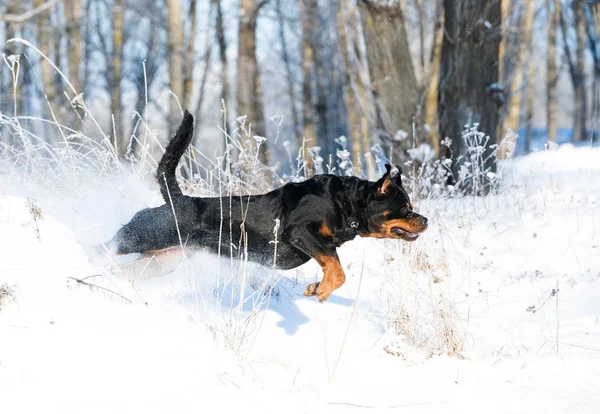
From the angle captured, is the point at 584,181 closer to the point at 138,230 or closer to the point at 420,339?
the point at 420,339

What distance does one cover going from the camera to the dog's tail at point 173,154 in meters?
4.12

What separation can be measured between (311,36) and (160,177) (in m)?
16.6

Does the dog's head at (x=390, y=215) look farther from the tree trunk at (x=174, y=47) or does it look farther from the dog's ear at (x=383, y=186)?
the tree trunk at (x=174, y=47)

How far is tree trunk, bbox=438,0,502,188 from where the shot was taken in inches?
303

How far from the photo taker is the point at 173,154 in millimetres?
4211


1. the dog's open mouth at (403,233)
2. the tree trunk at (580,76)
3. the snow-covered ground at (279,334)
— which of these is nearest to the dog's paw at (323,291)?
the snow-covered ground at (279,334)

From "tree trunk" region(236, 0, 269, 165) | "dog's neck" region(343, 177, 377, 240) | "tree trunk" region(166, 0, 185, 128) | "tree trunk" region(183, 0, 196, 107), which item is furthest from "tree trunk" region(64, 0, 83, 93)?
"dog's neck" region(343, 177, 377, 240)

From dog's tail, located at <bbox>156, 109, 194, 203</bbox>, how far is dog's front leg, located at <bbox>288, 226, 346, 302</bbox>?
91 centimetres

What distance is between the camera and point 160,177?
13.8 ft

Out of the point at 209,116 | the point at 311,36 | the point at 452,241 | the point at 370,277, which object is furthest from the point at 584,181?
the point at 209,116

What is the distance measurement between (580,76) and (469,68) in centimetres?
1871

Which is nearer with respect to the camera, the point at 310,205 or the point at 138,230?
the point at 310,205

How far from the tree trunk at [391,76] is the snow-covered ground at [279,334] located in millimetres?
2991

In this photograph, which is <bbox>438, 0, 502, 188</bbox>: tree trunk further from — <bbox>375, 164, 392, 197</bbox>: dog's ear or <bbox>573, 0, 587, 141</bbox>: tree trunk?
<bbox>573, 0, 587, 141</bbox>: tree trunk
